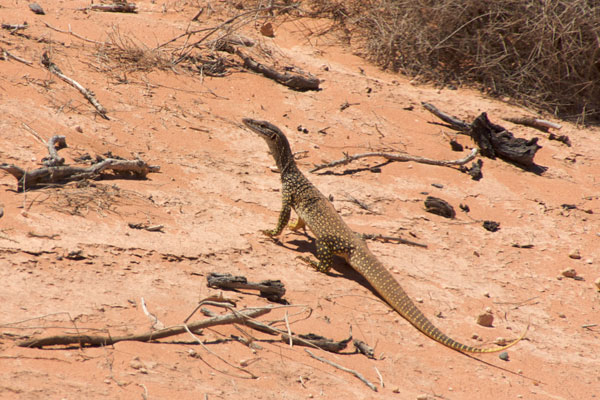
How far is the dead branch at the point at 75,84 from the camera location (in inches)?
328

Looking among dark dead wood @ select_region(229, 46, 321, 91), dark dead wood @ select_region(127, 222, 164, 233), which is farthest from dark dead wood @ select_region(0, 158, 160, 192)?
dark dead wood @ select_region(229, 46, 321, 91)

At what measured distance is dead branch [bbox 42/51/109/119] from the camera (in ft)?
27.3

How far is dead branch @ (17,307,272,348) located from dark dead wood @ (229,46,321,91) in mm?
6959

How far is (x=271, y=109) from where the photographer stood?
33.7 feet

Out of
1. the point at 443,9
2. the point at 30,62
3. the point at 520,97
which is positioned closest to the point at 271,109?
the point at 30,62

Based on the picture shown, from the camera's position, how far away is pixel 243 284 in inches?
210

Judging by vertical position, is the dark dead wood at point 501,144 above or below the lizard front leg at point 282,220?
above

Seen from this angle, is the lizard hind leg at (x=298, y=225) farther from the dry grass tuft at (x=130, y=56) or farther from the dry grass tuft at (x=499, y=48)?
the dry grass tuft at (x=499, y=48)

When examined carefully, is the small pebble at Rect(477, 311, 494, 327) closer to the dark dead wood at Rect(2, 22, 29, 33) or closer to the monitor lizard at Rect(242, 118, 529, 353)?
the monitor lizard at Rect(242, 118, 529, 353)

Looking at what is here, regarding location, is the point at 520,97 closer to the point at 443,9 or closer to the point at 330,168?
the point at 443,9

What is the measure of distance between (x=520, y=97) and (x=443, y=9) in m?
2.63

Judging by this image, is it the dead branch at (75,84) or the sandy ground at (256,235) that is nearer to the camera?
the sandy ground at (256,235)

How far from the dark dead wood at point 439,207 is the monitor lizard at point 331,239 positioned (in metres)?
1.95

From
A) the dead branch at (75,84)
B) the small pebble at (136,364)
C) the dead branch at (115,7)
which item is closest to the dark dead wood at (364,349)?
the small pebble at (136,364)
